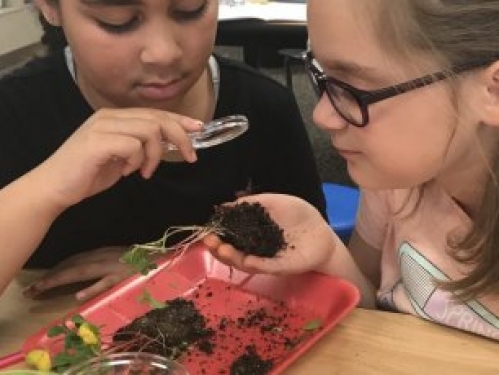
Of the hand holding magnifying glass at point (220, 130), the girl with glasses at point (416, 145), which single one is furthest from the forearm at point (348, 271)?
the hand holding magnifying glass at point (220, 130)

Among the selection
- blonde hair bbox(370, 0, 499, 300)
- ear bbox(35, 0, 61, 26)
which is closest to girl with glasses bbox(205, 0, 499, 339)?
blonde hair bbox(370, 0, 499, 300)

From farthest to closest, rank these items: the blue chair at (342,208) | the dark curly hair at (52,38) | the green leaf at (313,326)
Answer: the blue chair at (342,208) < the dark curly hair at (52,38) < the green leaf at (313,326)

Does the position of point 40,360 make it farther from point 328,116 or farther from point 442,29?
point 442,29

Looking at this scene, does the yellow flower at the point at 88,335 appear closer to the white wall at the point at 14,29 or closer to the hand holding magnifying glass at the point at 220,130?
the hand holding magnifying glass at the point at 220,130

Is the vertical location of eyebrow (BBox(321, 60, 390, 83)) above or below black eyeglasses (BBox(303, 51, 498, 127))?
above

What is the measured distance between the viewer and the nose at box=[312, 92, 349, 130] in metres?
0.83

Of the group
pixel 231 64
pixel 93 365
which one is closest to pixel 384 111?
pixel 93 365

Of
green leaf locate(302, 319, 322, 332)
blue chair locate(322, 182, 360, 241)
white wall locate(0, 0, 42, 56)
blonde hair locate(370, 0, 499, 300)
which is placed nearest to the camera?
blonde hair locate(370, 0, 499, 300)

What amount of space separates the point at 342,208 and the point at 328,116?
883 millimetres

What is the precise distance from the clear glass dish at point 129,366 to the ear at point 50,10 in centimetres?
53

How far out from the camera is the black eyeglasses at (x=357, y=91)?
30.3 inches

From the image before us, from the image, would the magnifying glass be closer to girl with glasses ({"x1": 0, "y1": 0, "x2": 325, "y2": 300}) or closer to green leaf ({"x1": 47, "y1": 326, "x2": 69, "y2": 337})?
girl with glasses ({"x1": 0, "y1": 0, "x2": 325, "y2": 300})

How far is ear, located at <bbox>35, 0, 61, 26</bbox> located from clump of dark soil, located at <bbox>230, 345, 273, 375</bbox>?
22.5 inches

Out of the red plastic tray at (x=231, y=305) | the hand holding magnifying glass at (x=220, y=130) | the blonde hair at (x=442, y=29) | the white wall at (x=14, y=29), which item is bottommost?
the white wall at (x=14, y=29)
